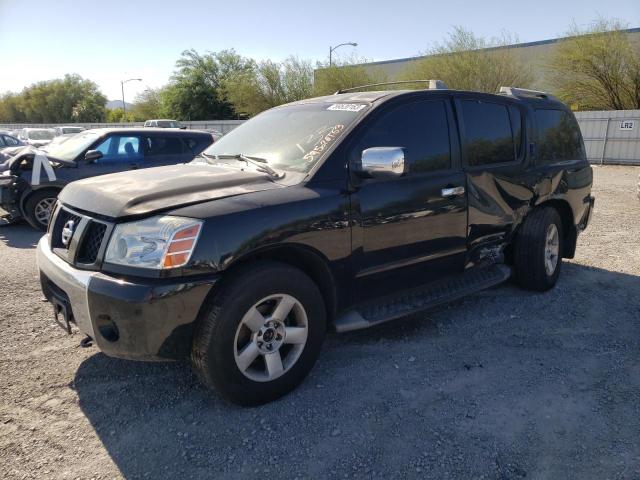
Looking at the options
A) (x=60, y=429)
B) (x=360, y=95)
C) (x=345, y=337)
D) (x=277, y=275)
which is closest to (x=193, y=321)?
(x=277, y=275)

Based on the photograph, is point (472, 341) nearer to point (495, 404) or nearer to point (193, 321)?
point (495, 404)

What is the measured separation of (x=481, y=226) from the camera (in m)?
4.11

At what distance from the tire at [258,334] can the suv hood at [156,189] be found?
1.67 feet

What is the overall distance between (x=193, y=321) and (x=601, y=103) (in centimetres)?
2977

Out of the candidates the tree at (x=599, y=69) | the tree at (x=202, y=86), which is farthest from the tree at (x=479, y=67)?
the tree at (x=202, y=86)

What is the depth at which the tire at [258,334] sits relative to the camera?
266 centimetres

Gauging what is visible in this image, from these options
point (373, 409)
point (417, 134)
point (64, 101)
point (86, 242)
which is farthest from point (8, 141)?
point (64, 101)

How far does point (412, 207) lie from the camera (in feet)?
11.5

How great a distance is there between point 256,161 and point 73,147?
6.19m

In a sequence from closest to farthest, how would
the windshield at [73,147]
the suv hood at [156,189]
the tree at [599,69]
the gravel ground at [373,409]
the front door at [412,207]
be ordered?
1. the gravel ground at [373,409]
2. the suv hood at [156,189]
3. the front door at [412,207]
4. the windshield at [73,147]
5. the tree at [599,69]

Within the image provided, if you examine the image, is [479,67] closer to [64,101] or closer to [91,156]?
[91,156]

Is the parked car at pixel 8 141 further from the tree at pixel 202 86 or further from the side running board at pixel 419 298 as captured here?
the tree at pixel 202 86

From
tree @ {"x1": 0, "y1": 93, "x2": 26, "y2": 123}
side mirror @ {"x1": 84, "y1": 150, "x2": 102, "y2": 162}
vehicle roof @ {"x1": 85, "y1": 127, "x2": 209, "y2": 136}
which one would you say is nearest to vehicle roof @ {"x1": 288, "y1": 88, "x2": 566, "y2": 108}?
side mirror @ {"x1": 84, "y1": 150, "x2": 102, "y2": 162}

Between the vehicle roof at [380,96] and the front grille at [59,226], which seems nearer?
the front grille at [59,226]
